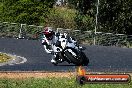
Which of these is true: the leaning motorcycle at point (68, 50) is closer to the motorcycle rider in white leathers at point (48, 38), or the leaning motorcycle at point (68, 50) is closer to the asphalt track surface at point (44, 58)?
the motorcycle rider in white leathers at point (48, 38)

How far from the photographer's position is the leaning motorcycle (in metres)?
6.29

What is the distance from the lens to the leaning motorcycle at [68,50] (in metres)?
6.29

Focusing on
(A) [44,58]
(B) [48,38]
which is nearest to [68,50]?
(B) [48,38]

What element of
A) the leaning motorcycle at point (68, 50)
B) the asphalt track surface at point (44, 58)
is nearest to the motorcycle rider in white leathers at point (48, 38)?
the leaning motorcycle at point (68, 50)

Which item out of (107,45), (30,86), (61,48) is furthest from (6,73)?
(107,45)

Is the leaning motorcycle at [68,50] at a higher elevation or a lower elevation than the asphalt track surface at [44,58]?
Answer: higher

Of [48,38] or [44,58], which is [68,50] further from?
[44,58]

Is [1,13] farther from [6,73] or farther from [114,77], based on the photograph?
[114,77]

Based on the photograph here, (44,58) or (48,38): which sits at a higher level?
(48,38)

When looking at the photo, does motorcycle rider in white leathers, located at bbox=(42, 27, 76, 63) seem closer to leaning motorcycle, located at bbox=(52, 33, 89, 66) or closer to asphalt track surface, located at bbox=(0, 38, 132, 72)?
leaning motorcycle, located at bbox=(52, 33, 89, 66)

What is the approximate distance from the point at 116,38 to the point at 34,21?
1165cm

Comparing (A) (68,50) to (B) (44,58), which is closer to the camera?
(A) (68,50)

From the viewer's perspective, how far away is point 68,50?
20.9 feet

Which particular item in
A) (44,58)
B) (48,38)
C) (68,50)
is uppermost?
(48,38)
